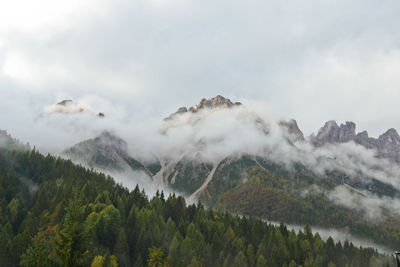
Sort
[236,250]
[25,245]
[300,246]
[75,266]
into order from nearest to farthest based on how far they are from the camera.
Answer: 1. [75,266]
2. [25,245]
3. [236,250]
4. [300,246]

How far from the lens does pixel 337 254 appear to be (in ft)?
535

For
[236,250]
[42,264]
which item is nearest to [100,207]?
[236,250]

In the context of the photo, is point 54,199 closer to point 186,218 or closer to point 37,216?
point 37,216

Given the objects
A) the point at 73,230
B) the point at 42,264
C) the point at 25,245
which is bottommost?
the point at 25,245

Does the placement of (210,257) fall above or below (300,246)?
below

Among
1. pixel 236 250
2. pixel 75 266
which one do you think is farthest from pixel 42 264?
pixel 236 250

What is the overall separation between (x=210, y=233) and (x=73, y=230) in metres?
127

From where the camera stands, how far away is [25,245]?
105062 millimetres

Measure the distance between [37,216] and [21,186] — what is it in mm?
46835

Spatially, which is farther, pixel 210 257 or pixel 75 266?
pixel 210 257

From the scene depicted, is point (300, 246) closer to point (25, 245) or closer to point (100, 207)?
point (100, 207)

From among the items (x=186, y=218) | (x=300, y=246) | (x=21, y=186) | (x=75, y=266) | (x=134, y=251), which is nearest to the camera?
(x=75, y=266)

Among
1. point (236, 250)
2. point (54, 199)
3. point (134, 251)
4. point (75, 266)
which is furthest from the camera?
point (54, 199)

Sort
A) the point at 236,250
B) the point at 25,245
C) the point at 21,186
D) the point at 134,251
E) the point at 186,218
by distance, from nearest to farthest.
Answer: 1. the point at 25,245
2. the point at 134,251
3. the point at 236,250
4. the point at 186,218
5. the point at 21,186
